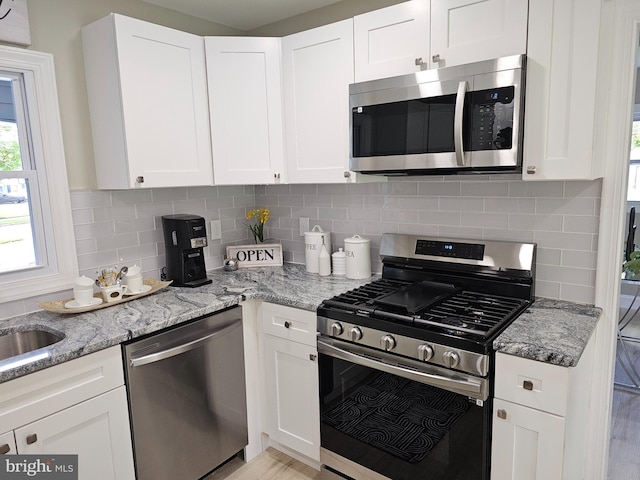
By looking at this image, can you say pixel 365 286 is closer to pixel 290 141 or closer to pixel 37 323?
pixel 290 141

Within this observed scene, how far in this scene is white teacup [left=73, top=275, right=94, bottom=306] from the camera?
2041 millimetres

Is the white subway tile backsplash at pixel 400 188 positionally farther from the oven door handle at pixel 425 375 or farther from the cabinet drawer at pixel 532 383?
the cabinet drawer at pixel 532 383

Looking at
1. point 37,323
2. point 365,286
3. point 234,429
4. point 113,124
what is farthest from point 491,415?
point 113,124

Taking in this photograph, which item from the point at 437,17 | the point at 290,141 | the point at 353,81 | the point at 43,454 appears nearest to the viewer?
the point at 43,454

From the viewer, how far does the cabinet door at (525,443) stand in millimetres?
1501

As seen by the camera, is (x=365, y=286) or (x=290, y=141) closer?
(x=365, y=286)

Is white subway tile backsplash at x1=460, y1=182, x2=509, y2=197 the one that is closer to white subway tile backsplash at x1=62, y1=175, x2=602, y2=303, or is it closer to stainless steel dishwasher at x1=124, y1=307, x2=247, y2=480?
white subway tile backsplash at x1=62, y1=175, x2=602, y2=303

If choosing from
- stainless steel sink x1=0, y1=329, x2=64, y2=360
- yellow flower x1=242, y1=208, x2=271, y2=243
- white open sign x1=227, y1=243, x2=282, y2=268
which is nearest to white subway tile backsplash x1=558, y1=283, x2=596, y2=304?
white open sign x1=227, y1=243, x2=282, y2=268

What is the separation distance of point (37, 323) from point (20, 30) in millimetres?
1295

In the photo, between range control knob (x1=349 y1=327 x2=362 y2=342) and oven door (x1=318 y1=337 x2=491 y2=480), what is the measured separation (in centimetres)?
4

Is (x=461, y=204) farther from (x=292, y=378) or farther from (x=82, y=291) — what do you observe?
(x=82, y=291)

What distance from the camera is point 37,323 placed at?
1.94 m

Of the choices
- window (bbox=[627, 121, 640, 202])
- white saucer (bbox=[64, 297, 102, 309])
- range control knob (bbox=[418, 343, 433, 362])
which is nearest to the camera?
range control knob (bbox=[418, 343, 433, 362])

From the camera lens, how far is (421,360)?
5.70ft
